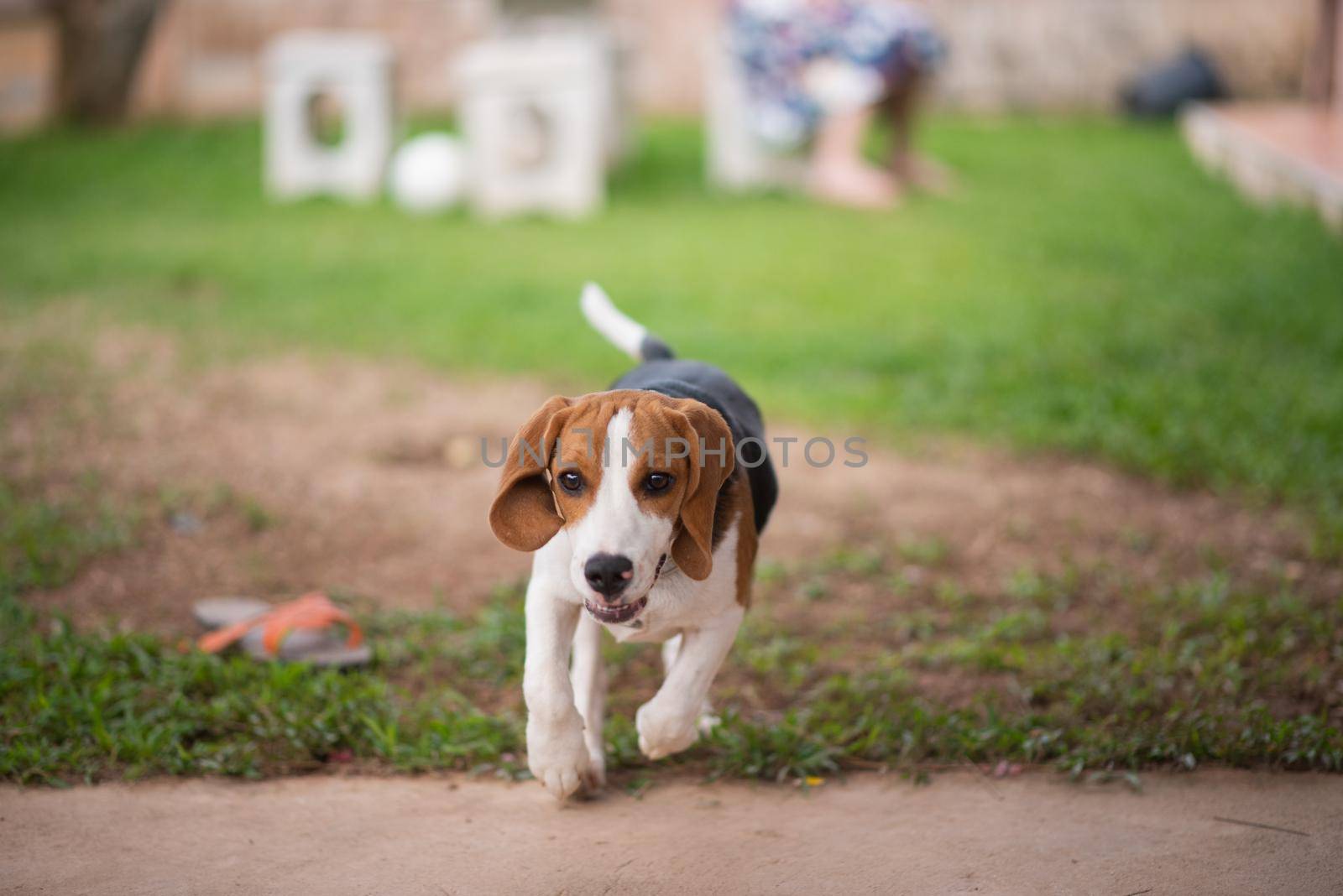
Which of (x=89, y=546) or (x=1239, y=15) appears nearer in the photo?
(x=89, y=546)

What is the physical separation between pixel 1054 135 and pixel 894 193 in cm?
383

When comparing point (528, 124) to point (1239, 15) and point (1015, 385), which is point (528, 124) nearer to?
point (1015, 385)

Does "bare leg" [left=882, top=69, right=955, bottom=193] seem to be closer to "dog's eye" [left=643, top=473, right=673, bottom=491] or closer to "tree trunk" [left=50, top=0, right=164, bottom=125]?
"tree trunk" [left=50, top=0, right=164, bottom=125]

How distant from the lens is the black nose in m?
2.48

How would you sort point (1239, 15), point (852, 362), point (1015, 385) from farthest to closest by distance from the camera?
point (1239, 15) < point (852, 362) < point (1015, 385)

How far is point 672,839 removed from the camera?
2.87 metres

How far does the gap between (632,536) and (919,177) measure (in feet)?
29.5

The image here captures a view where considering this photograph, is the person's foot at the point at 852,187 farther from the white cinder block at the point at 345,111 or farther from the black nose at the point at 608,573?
the black nose at the point at 608,573

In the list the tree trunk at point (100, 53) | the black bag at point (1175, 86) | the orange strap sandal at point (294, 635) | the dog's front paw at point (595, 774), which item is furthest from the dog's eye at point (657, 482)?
the black bag at point (1175, 86)

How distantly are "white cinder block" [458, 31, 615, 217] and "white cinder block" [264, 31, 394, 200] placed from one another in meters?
0.89

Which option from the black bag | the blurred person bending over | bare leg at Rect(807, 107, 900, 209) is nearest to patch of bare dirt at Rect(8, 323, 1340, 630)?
bare leg at Rect(807, 107, 900, 209)

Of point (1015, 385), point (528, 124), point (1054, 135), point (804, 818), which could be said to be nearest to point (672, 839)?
point (804, 818)

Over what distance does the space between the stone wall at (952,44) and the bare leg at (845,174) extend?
4644mm

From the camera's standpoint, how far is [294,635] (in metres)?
3.77
